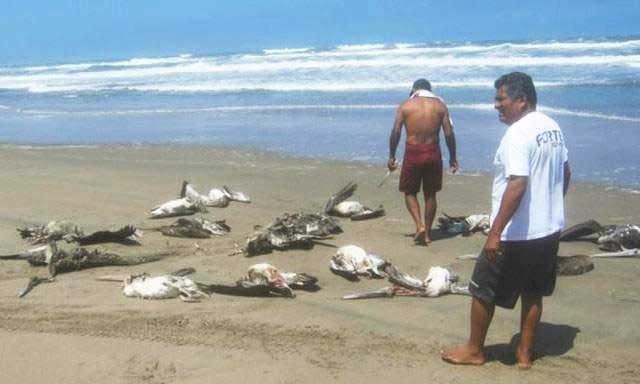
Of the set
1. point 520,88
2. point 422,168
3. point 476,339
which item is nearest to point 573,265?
point 422,168

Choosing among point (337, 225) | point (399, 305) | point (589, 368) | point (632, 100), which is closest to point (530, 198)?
point (589, 368)

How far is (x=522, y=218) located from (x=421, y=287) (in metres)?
1.95

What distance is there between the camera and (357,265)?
752 centimetres

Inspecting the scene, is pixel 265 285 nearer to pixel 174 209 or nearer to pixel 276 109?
pixel 174 209

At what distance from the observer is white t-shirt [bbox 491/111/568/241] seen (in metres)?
5.07

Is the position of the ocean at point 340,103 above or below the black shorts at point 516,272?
above

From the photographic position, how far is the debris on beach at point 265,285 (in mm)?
6914

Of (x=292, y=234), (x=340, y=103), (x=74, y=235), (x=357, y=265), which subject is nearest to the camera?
(x=357, y=265)

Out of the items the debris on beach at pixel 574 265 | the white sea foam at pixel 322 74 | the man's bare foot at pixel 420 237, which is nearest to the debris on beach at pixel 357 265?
the man's bare foot at pixel 420 237

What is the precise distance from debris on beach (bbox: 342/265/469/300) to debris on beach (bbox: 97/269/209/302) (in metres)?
1.22

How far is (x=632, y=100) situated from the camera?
19.0 metres

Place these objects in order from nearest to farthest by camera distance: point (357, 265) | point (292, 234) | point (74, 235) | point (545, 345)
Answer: point (545, 345)
point (357, 265)
point (292, 234)
point (74, 235)

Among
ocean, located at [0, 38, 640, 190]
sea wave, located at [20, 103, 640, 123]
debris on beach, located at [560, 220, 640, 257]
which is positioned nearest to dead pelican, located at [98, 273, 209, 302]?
debris on beach, located at [560, 220, 640, 257]

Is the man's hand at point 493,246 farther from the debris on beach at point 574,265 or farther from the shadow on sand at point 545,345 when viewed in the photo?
the debris on beach at point 574,265
